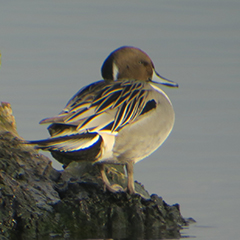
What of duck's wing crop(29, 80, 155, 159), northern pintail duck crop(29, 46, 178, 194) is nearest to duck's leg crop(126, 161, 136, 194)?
northern pintail duck crop(29, 46, 178, 194)

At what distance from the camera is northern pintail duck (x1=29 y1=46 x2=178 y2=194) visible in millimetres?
5098

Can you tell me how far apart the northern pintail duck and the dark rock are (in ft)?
0.70

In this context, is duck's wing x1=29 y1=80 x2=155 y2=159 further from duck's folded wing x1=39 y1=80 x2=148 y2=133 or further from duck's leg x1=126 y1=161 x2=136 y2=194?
duck's leg x1=126 y1=161 x2=136 y2=194

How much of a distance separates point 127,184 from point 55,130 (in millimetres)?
971

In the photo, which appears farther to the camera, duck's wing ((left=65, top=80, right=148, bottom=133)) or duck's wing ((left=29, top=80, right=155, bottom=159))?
duck's wing ((left=65, top=80, right=148, bottom=133))

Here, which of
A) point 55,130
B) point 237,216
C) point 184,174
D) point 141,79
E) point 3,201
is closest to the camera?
point 3,201

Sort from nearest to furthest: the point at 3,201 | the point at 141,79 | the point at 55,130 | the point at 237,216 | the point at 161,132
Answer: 1. the point at 3,201
2. the point at 55,130
3. the point at 161,132
4. the point at 237,216
5. the point at 141,79

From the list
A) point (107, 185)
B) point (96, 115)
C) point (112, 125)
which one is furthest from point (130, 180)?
point (96, 115)

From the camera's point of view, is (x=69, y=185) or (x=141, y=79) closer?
(x=69, y=185)

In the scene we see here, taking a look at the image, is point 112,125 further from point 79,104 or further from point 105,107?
point 79,104

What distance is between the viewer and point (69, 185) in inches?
211

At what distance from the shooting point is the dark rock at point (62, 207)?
16.0 ft

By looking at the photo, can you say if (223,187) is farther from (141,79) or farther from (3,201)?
(3,201)

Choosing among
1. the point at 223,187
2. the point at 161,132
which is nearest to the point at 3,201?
the point at 161,132
